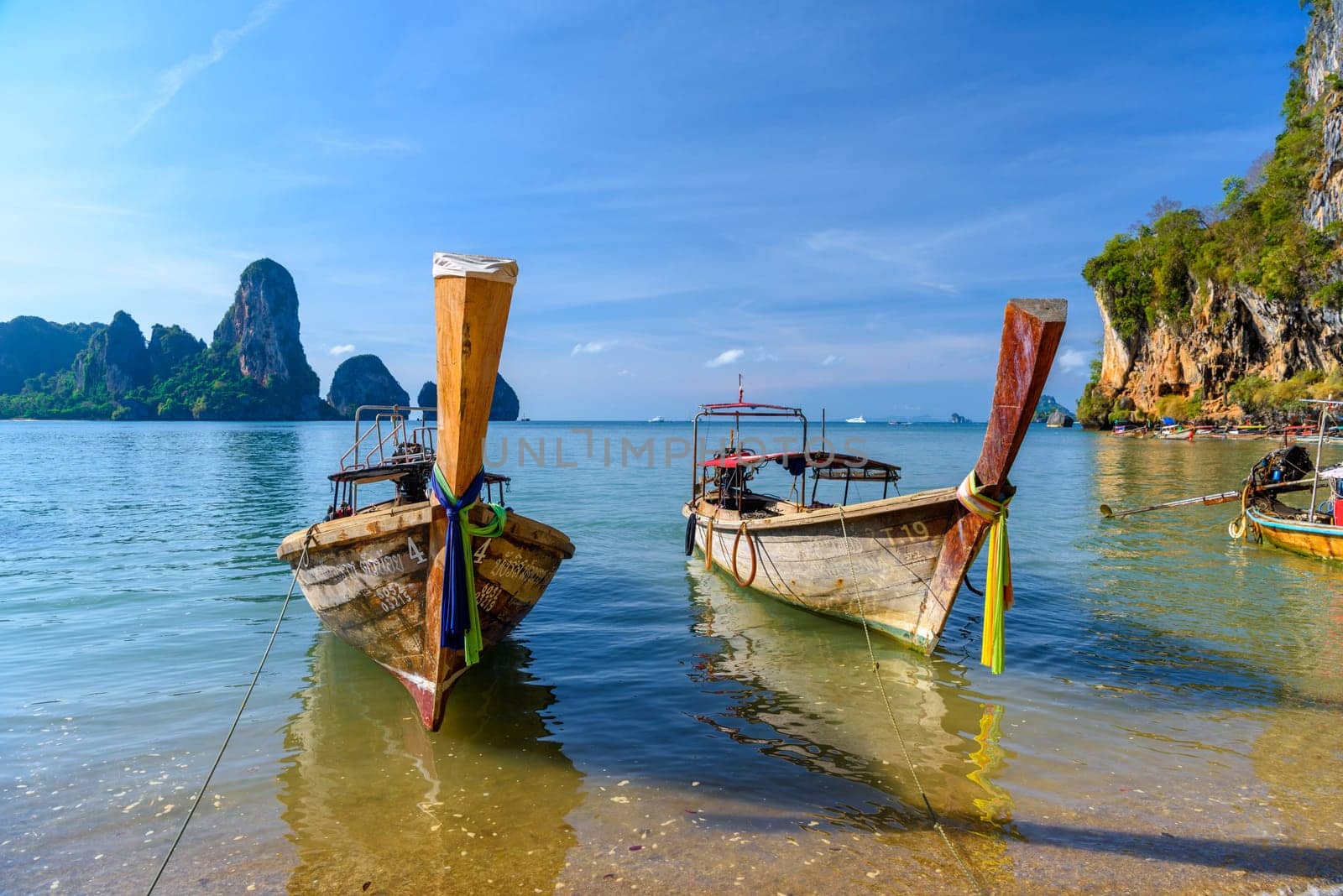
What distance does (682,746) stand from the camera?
621 cm

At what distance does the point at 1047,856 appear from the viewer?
177 inches

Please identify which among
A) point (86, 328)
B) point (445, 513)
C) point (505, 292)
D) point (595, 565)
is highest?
point (86, 328)

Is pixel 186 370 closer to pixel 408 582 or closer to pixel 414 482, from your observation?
pixel 414 482

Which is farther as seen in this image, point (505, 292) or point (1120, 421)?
point (1120, 421)

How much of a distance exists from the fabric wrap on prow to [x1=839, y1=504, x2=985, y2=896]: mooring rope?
15.8ft

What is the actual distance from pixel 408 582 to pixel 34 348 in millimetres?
178260

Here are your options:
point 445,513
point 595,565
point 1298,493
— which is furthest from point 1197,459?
point 445,513

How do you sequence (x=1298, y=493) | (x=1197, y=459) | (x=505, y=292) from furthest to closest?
(x=1197, y=459)
(x=1298, y=493)
(x=505, y=292)

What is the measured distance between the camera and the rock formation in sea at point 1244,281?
43781 millimetres

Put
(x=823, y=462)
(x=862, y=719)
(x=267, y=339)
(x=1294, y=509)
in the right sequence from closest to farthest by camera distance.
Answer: (x=862, y=719)
(x=823, y=462)
(x=1294, y=509)
(x=267, y=339)

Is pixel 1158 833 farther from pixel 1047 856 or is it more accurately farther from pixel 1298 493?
pixel 1298 493

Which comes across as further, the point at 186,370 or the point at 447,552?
the point at 186,370

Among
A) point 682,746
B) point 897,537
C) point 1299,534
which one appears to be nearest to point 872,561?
point 897,537

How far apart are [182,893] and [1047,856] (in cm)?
537
